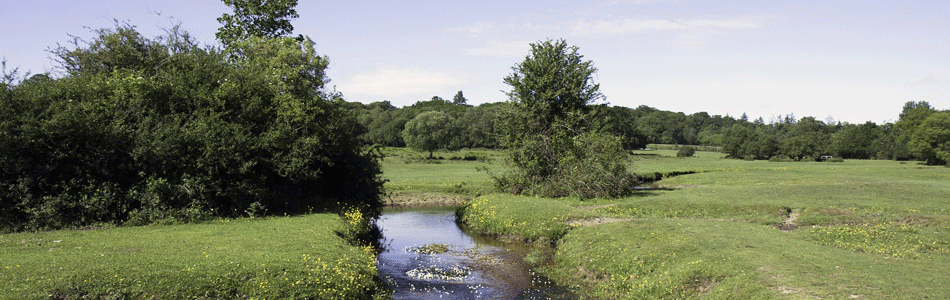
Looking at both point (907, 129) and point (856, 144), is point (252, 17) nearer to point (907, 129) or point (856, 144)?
point (907, 129)

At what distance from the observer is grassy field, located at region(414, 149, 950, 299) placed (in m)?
13.0

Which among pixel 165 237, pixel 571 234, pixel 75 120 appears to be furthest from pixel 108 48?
pixel 571 234

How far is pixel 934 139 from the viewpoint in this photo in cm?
7969

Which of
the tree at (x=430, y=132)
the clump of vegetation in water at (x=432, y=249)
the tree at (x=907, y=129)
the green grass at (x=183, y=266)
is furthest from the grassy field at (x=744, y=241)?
the tree at (x=907, y=129)

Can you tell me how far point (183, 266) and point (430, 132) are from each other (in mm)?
81406

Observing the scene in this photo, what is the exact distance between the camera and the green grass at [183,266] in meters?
11.8

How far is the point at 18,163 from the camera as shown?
1841 cm

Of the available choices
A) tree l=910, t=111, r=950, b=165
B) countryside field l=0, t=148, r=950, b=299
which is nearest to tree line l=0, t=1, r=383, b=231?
countryside field l=0, t=148, r=950, b=299

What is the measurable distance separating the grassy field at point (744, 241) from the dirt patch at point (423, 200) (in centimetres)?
996

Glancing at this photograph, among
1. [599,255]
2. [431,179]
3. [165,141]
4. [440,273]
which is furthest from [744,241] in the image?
[431,179]

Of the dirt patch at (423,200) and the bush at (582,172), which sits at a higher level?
the bush at (582,172)

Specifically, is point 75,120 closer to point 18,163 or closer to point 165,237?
point 18,163

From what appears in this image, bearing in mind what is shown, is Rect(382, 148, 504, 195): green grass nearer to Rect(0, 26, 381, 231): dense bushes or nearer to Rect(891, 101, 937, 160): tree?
Rect(0, 26, 381, 231): dense bushes

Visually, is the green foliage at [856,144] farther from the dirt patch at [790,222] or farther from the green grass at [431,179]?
the dirt patch at [790,222]
